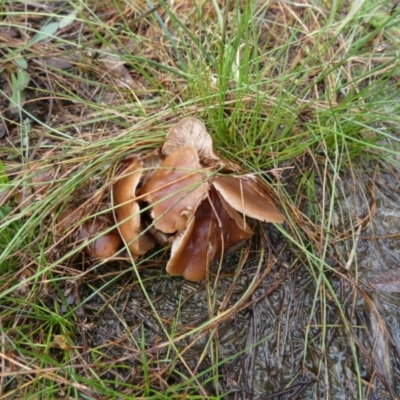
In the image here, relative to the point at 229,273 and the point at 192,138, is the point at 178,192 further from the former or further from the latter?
the point at 229,273

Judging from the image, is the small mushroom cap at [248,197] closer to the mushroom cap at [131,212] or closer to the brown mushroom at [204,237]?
the brown mushroom at [204,237]

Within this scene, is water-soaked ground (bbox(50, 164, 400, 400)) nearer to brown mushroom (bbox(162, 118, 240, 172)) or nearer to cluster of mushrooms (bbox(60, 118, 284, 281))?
cluster of mushrooms (bbox(60, 118, 284, 281))

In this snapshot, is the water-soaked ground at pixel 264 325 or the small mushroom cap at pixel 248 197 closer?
the small mushroom cap at pixel 248 197

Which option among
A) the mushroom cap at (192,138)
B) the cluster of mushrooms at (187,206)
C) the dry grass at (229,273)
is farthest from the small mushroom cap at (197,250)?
the mushroom cap at (192,138)

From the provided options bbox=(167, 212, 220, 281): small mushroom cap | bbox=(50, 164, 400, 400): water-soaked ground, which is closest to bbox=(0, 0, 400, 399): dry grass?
bbox=(50, 164, 400, 400): water-soaked ground

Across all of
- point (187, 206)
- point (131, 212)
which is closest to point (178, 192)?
point (187, 206)

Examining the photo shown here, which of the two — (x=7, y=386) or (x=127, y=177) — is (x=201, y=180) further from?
(x=7, y=386)
